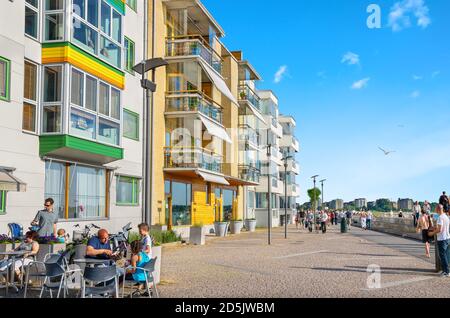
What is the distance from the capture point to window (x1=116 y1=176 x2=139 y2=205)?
993 inches

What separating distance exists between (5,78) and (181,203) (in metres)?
17.3

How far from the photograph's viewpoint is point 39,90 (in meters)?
19.0

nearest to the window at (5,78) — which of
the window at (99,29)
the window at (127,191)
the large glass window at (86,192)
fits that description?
the window at (99,29)

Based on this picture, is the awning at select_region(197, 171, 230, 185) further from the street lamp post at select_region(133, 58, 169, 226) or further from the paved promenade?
the street lamp post at select_region(133, 58, 169, 226)

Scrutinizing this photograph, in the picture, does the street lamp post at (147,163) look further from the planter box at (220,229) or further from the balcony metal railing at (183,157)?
the planter box at (220,229)

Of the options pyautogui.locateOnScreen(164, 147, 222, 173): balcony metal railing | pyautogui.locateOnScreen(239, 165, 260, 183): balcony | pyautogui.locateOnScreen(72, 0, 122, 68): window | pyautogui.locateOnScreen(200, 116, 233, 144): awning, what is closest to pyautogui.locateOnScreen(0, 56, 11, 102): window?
pyautogui.locateOnScreen(72, 0, 122, 68): window

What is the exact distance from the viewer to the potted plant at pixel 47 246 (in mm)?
12000

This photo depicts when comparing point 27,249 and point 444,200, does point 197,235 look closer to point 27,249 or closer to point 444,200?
point 444,200

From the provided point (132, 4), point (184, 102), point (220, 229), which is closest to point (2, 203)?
point (132, 4)

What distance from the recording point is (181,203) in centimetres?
3334

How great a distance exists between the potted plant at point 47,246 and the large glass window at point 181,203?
19459 millimetres
